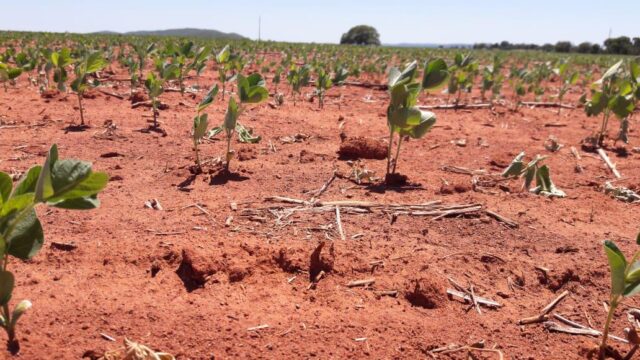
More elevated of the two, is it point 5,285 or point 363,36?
point 363,36

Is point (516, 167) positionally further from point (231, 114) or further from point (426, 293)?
point (231, 114)

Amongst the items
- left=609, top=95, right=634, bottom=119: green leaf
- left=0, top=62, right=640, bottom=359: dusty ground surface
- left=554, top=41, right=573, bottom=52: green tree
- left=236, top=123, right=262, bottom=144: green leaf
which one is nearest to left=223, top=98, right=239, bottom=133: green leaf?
left=0, top=62, right=640, bottom=359: dusty ground surface

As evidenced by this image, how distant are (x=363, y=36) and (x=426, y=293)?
81.9 m

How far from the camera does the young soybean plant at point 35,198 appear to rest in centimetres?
162

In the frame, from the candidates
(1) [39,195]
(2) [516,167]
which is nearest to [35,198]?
(1) [39,195]

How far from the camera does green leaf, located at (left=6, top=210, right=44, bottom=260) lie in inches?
68.2

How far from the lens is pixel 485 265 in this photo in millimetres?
2816

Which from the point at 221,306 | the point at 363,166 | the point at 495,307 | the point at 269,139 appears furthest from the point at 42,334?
the point at 269,139

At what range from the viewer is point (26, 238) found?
5.73 ft

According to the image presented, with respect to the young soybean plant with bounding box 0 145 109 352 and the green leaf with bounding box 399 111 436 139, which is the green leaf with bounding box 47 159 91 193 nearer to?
the young soybean plant with bounding box 0 145 109 352

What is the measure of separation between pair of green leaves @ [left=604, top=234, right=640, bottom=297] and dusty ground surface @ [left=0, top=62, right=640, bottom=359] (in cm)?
42

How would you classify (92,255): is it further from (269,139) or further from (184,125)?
(184,125)

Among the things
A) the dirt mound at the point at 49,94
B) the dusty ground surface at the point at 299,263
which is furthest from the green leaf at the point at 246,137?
the dirt mound at the point at 49,94

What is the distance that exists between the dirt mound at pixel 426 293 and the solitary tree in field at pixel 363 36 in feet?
261
